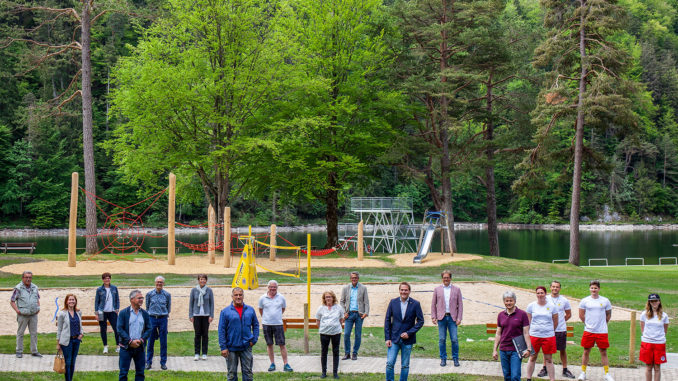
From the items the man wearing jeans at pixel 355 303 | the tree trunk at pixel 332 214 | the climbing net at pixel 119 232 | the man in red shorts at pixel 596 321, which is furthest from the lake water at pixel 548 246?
the man in red shorts at pixel 596 321

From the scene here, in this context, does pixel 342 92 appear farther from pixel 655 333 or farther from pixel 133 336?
pixel 133 336

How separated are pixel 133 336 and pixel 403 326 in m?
4.44

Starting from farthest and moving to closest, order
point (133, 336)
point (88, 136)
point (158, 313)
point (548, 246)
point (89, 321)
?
point (548, 246), point (88, 136), point (89, 321), point (158, 313), point (133, 336)

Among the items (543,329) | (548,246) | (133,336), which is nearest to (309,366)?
(133,336)

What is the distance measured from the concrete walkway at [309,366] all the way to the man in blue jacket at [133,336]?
1.91 m

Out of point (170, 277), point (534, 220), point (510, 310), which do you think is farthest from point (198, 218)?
point (510, 310)

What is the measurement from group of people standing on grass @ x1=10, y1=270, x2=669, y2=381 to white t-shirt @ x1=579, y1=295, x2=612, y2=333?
0.06 ft

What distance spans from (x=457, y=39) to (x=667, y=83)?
84.8 metres

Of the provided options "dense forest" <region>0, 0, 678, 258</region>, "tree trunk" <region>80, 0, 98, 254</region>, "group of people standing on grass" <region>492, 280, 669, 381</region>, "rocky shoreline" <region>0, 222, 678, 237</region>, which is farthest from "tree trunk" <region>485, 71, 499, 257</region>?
"rocky shoreline" <region>0, 222, 678, 237</region>

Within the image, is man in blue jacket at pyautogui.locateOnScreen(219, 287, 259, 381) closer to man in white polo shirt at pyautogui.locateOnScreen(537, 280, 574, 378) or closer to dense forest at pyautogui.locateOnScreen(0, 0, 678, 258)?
man in white polo shirt at pyautogui.locateOnScreen(537, 280, 574, 378)

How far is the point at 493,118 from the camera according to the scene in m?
38.4

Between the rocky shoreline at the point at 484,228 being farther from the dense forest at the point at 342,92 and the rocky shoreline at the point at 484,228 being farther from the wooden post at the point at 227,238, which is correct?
the wooden post at the point at 227,238

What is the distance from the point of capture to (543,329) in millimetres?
11000

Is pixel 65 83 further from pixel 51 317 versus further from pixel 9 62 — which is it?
pixel 51 317
